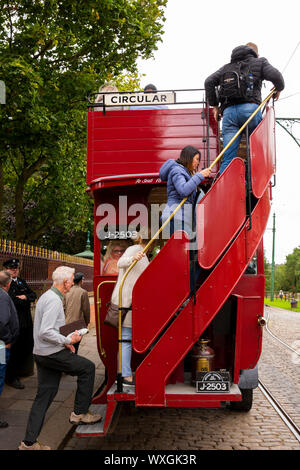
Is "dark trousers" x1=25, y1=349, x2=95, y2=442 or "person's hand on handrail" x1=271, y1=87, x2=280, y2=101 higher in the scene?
"person's hand on handrail" x1=271, y1=87, x2=280, y2=101

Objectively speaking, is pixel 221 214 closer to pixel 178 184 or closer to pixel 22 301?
pixel 178 184

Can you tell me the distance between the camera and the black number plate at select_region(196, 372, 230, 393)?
14.1 feet

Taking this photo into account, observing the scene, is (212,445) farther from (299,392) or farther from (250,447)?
(299,392)

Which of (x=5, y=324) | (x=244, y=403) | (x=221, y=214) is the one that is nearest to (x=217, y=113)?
Result: (x=221, y=214)

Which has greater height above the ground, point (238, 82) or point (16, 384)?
point (238, 82)

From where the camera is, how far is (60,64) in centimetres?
1407

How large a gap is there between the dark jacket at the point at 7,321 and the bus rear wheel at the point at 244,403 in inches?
121

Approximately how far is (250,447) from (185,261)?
2332 millimetres

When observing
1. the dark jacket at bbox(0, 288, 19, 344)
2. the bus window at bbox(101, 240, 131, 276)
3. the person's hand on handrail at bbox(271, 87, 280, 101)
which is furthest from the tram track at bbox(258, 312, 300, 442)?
the person's hand on handrail at bbox(271, 87, 280, 101)

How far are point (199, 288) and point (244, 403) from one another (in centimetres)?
277

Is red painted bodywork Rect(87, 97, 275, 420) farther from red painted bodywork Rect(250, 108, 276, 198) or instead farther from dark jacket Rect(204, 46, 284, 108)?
dark jacket Rect(204, 46, 284, 108)

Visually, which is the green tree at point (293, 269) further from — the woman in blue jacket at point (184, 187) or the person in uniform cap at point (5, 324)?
the woman in blue jacket at point (184, 187)

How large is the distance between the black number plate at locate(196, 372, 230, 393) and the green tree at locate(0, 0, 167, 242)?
749cm

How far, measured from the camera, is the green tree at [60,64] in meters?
10.6
